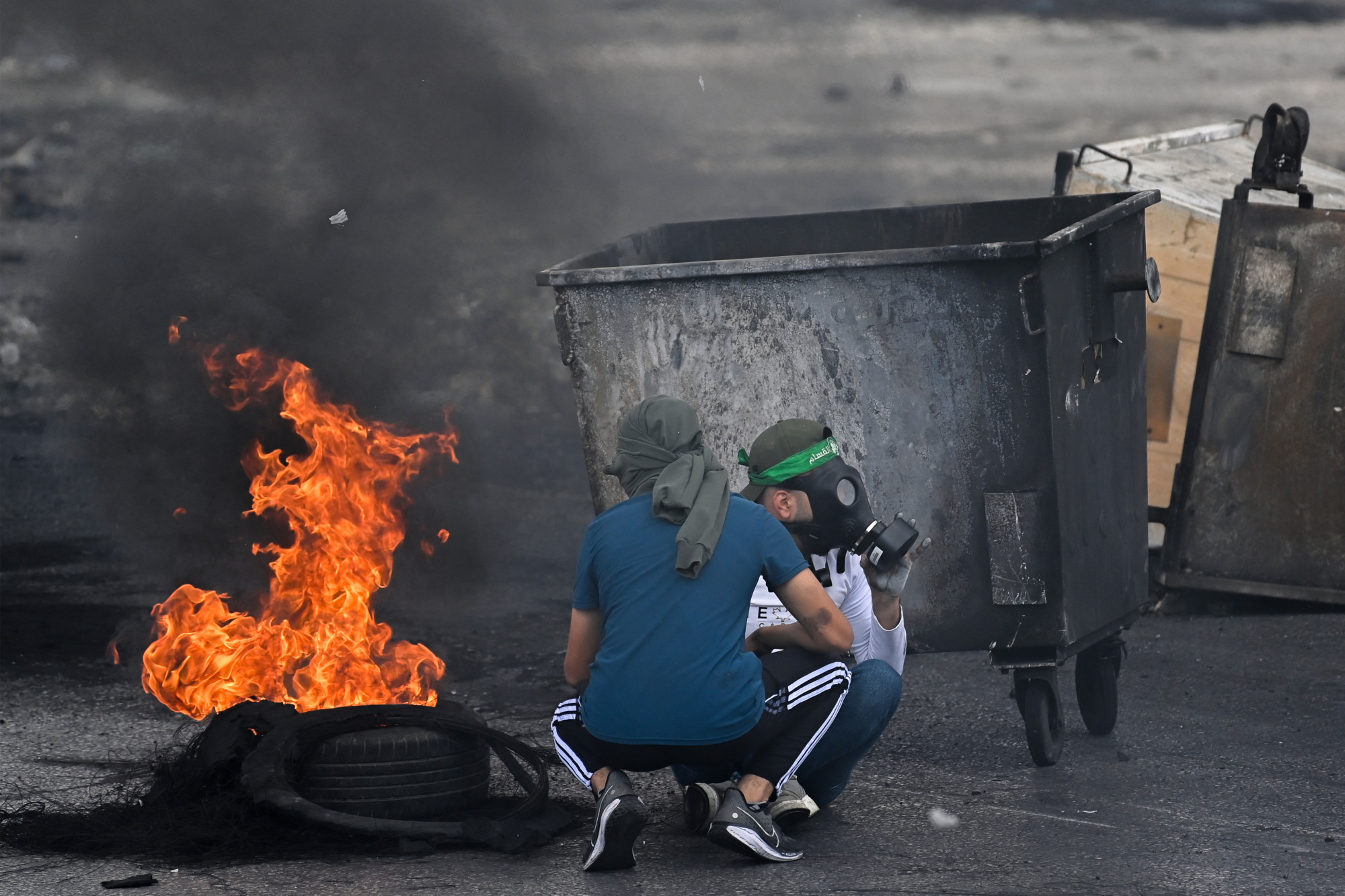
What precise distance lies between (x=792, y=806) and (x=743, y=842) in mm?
335

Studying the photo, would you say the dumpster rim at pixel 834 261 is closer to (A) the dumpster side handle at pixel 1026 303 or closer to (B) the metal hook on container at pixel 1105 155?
Result: (A) the dumpster side handle at pixel 1026 303

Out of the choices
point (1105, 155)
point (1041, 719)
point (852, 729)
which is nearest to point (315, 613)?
point (852, 729)

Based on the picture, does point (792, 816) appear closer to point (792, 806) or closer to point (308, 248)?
point (792, 806)

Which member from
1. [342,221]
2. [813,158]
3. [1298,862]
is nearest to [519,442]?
[342,221]

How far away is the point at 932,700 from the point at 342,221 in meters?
4.84

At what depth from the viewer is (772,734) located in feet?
11.4

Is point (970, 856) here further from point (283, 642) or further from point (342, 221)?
point (342, 221)

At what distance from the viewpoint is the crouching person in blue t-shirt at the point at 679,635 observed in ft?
10.8

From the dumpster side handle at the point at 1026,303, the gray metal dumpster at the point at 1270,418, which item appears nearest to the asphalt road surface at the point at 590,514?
the gray metal dumpster at the point at 1270,418

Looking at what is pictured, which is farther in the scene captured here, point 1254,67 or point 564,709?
point 1254,67

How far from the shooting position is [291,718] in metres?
3.72

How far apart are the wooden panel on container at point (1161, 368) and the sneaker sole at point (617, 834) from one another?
411 cm

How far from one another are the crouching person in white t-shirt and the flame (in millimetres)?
1058

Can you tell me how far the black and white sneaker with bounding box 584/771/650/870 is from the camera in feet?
10.9
